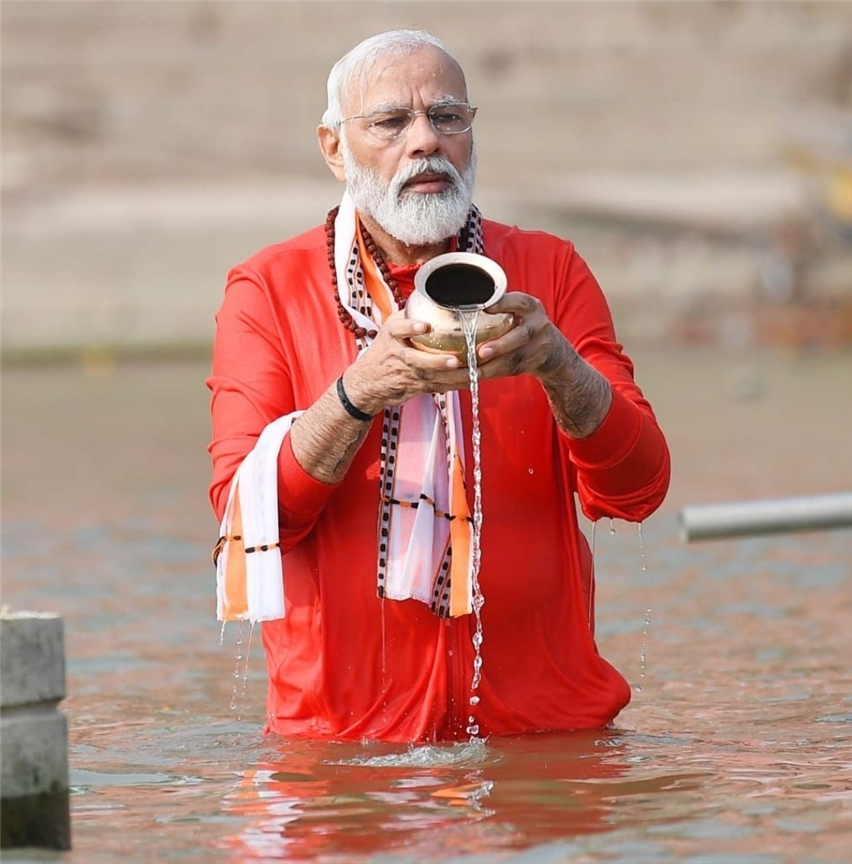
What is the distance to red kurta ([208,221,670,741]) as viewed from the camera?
5.34m

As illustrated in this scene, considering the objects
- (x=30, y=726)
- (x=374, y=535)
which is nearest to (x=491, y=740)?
(x=374, y=535)

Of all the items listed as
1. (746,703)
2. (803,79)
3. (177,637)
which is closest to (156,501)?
(177,637)

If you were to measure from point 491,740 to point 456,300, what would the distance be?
4.00 ft

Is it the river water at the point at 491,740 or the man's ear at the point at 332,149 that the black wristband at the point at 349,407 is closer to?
the man's ear at the point at 332,149

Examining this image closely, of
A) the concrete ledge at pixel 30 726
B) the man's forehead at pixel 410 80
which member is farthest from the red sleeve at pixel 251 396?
the concrete ledge at pixel 30 726

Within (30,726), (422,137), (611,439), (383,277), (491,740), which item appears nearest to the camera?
(30,726)

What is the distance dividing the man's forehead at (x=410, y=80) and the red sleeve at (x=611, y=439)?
1.83 feet

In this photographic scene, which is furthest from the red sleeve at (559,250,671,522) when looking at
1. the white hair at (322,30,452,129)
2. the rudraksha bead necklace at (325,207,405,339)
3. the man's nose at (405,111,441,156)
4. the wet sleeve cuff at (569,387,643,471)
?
the white hair at (322,30,452,129)

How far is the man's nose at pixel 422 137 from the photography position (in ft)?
17.1

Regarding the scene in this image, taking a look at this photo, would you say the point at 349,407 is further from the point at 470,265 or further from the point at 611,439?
the point at 611,439

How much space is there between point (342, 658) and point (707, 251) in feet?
91.1

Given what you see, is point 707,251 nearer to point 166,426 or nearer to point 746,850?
→ point 166,426

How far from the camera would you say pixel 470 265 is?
4.82 m

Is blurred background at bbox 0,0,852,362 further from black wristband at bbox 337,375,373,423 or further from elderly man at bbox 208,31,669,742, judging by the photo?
black wristband at bbox 337,375,373,423
